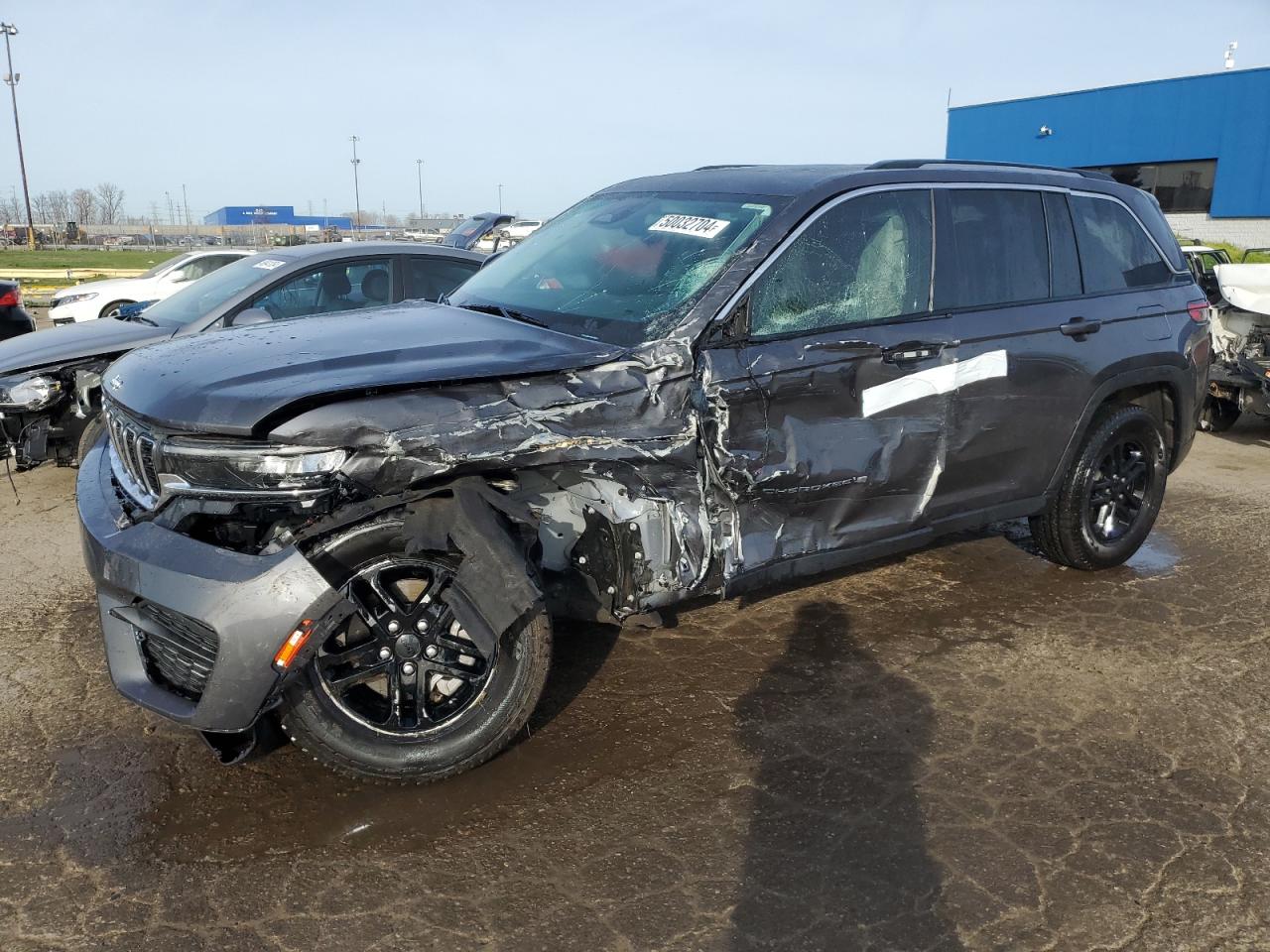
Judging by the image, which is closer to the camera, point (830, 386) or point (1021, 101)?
point (830, 386)

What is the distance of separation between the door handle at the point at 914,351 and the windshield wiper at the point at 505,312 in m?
1.34

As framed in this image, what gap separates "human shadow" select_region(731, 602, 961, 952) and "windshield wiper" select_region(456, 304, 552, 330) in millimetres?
1670

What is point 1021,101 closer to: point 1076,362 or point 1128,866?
point 1076,362

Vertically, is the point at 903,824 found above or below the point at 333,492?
below

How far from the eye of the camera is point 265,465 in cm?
299

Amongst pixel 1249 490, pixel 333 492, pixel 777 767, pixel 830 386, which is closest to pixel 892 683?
pixel 777 767

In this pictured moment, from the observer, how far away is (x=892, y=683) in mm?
4156

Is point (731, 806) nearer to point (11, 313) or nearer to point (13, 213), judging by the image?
point (11, 313)

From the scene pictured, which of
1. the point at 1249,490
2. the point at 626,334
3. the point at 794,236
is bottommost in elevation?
the point at 1249,490

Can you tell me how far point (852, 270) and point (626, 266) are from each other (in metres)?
0.90

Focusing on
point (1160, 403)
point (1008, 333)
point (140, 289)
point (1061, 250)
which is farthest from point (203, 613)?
point (140, 289)

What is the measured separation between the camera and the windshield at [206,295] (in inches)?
281

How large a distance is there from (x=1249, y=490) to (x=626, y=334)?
226 inches

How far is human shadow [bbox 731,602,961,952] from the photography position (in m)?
2.72
